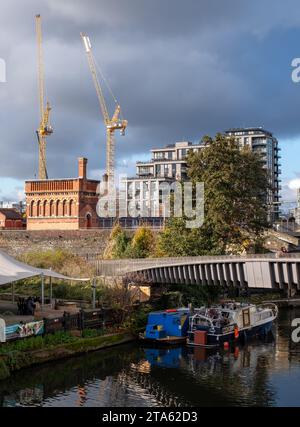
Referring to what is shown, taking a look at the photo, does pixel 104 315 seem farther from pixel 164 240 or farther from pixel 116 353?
pixel 164 240

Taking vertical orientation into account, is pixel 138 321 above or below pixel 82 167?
below

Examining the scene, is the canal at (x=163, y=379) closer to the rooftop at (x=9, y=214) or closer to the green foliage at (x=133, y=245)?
the green foliage at (x=133, y=245)

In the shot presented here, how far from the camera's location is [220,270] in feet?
146

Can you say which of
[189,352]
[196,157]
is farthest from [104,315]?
[196,157]

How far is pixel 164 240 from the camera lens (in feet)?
194

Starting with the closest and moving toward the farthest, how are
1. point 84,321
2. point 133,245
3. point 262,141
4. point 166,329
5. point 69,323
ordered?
point 69,323 → point 84,321 → point 166,329 → point 133,245 → point 262,141

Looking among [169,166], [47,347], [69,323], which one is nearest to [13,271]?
[69,323]

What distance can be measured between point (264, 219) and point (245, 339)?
64.8 feet

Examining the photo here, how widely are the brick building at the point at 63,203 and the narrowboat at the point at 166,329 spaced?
4022 cm

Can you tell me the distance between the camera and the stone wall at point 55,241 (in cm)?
7394

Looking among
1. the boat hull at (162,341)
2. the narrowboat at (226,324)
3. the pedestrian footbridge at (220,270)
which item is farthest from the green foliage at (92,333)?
the pedestrian footbridge at (220,270)

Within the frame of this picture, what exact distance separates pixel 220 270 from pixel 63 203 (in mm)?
42563

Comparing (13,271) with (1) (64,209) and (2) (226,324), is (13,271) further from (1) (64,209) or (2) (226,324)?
(1) (64,209)
